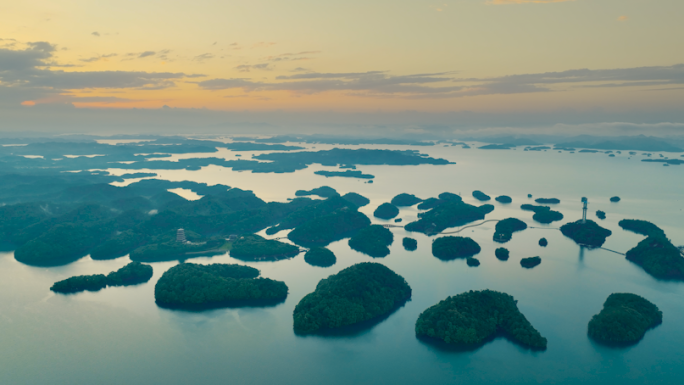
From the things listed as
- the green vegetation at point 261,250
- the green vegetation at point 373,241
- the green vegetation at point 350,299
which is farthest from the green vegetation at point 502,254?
the green vegetation at point 261,250

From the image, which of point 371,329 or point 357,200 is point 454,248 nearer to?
point 371,329

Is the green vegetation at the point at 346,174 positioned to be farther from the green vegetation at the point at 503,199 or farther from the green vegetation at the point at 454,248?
the green vegetation at the point at 454,248

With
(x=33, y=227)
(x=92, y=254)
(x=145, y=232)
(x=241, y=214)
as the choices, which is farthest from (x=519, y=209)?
(x=33, y=227)

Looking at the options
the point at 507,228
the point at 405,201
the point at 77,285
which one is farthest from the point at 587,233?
the point at 77,285

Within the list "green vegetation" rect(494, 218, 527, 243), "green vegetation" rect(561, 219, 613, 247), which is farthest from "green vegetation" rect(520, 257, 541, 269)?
"green vegetation" rect(561, 219, 613, 247)

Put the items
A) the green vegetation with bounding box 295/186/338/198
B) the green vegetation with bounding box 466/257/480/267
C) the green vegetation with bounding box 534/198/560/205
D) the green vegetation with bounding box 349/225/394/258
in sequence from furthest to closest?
the green vegetation with bounding box 295/186/338/198
the green vegetation with bounding box 534/198/560/205
the green vegetation with bounding box 349/225/394/258
the green vegetation with bounding box 466/257/480/267

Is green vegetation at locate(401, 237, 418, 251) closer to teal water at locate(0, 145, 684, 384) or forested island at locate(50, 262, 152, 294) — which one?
teal water at locate(0, 145, 684, 384)
